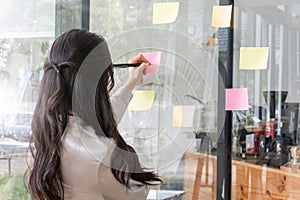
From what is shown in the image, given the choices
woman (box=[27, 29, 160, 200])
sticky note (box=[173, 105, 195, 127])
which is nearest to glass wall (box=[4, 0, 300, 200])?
sticky note (box=[173, 105, 195, 127])

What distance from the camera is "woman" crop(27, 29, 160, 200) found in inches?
42.4

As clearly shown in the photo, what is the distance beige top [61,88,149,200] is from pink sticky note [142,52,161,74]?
0.40m

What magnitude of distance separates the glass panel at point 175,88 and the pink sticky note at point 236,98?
52 mm

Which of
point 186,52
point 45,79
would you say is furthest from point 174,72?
point 45,79

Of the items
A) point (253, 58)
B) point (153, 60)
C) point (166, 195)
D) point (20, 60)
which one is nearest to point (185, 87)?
point (153, 60)

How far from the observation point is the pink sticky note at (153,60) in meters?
1.44

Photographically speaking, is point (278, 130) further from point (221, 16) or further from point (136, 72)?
point (136, 72)

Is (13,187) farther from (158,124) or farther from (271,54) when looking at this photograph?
(271,54)

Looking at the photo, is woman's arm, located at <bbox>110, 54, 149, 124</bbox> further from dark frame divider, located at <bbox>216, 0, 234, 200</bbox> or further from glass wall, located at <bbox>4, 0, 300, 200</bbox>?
dark frame divider, located at <bbox>216, 0, 234, 200</bbox>

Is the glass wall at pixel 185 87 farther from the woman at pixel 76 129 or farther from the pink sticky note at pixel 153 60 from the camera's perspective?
the woman at pixel 76 129

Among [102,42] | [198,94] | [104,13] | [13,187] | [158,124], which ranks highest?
[104,13]

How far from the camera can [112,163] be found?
3.71ft

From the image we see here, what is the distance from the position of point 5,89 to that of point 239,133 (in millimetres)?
1029

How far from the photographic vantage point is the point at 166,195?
173 cm
